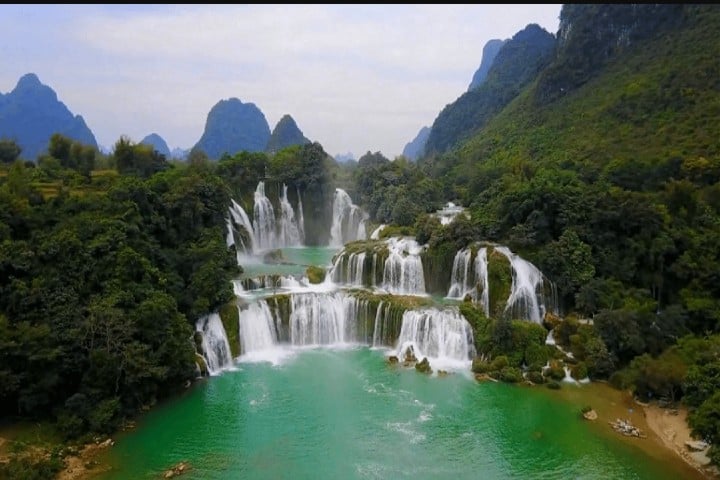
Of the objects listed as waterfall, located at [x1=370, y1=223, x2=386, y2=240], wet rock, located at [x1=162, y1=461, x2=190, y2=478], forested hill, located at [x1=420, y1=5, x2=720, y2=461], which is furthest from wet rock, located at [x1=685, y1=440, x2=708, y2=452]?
waterfall, located at [x1=370, y1=223, x2=386, y2=240]

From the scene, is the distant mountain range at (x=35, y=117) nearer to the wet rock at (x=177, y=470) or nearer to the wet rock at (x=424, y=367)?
the wet rock at (x=424, y=367)

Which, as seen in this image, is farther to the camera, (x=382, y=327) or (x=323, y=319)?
(x=323, y=319)

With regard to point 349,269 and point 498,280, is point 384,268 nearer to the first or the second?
point 349,269

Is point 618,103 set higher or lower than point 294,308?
higher

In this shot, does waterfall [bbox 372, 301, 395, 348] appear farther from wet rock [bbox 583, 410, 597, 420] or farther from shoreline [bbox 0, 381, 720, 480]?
wet rock [bbox 583, 410, 597, 420]

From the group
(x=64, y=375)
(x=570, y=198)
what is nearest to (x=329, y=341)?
(x=64, y=375)

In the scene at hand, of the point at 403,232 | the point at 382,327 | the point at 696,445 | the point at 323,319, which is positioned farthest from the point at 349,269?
the point at 696,445

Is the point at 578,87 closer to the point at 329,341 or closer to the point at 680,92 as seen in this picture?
the point at 680,92
